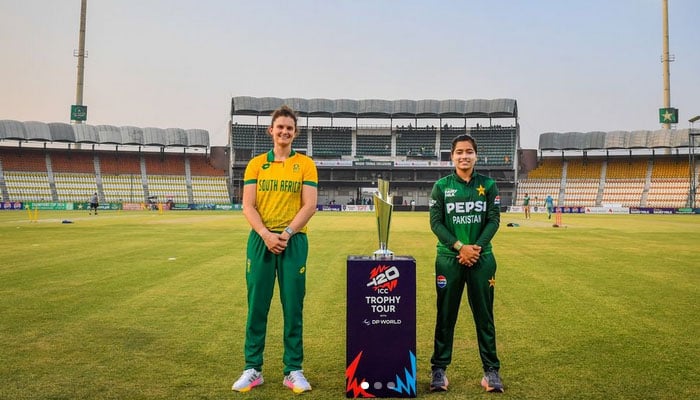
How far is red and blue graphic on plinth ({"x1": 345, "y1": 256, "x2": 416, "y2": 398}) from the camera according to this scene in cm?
406

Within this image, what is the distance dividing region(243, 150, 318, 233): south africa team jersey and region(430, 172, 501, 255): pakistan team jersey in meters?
1.15

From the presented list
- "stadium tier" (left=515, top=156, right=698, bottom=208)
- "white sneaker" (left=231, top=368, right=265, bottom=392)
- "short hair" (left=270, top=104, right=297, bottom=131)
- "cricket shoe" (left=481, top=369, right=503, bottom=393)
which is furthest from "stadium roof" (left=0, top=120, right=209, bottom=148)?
"cricket shoe" (left=481, top=369, right=503, bottom=393)

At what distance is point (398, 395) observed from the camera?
4.05 meters

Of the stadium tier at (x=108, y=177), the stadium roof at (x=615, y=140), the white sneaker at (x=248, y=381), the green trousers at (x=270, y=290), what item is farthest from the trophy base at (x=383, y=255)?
the stadium roof at (x=615, y=140)

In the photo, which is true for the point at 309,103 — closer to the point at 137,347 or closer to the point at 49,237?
the point at 49,237

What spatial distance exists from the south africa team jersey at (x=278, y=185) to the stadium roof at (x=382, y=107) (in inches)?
2405

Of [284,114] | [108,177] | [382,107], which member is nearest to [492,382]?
[284,114]

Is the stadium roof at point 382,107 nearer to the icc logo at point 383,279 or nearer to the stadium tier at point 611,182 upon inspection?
the stadium tier at point 611,182

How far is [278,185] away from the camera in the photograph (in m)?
4.40

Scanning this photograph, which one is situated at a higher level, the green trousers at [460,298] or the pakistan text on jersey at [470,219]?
the pakistan text on jersey at [470,219]

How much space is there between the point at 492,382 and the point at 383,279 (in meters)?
1.20

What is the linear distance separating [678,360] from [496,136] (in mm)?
64748

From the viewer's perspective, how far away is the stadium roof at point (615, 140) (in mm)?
60719

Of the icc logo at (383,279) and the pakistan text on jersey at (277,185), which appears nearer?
the icc logo at (383,279)
